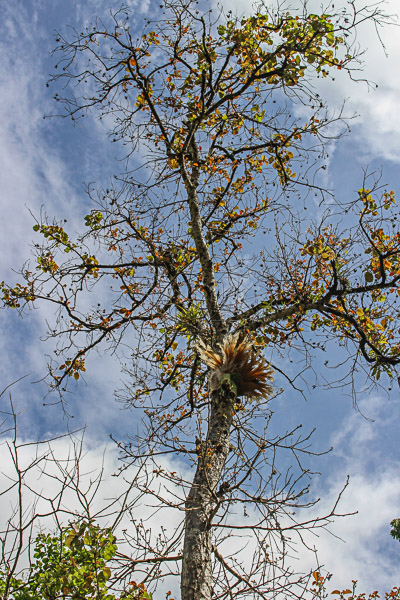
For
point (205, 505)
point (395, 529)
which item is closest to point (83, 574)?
point (205, 505)

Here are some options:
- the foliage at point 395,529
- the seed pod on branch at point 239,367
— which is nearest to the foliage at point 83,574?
the seed pod on branch at point 239,367

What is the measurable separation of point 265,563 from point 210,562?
60 centimetres

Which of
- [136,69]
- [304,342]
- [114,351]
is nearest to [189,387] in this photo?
[114,351]

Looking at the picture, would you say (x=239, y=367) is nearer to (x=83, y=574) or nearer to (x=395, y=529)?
(x=83, y=574)

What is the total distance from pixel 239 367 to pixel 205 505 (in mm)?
1506

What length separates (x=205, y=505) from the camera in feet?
14.0

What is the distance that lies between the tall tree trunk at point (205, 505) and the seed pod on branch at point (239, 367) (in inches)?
6.9

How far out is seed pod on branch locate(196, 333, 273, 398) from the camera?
5027mm

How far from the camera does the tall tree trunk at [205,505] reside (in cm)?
382

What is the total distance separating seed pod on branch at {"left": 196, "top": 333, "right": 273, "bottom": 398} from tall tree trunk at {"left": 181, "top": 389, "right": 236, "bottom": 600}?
6.9 inches

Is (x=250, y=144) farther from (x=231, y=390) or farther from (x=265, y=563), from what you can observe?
(x=265, y=563)

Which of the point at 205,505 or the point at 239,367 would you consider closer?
the point at 205,505

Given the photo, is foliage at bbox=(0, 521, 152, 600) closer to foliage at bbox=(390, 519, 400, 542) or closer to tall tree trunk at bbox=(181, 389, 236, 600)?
tall tree trunk at bbox=(181, 389, 236, 600)

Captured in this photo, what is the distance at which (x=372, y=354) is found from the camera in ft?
20.7
